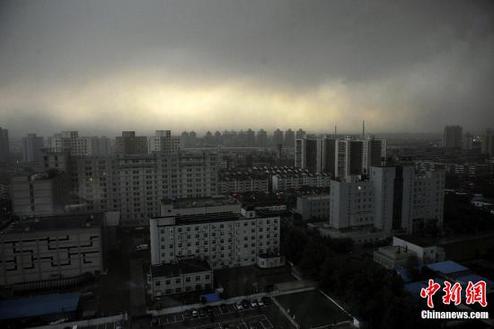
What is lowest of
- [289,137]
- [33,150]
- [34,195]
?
[34,195]

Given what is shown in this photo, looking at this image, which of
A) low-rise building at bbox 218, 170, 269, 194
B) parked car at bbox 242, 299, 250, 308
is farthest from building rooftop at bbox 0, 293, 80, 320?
low-rise building at bbox 218, 170, 269, 194

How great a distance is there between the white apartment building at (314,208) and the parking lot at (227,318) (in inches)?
167

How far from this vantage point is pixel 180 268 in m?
4.60

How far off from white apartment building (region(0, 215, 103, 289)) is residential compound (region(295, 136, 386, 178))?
24.6ft

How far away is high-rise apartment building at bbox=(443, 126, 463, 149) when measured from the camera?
562cm

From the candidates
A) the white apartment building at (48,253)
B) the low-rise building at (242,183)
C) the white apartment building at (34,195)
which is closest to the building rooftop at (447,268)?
the white apartment building at (48,253)

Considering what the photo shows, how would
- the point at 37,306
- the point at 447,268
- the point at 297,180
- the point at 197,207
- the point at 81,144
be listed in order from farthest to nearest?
the point at 297,180 < the point at 81,144 < the point at 197,207 < the point at 447,268 < the point at 37,306

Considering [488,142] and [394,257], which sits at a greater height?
[488,142]

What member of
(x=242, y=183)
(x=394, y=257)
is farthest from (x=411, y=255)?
(x=242, y=183)

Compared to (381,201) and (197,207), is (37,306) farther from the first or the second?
(381,201)

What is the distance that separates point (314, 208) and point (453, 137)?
10.4 feet

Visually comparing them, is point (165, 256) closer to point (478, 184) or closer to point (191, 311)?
point (191, 311)

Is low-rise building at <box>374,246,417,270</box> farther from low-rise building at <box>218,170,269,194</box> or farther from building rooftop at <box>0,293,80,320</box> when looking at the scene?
low-rise building at <box>218,170,269,194</box>

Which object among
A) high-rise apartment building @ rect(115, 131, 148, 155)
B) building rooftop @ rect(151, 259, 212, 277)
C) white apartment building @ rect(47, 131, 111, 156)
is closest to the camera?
building rooftop @ rect(151, 259, 212, 277)
